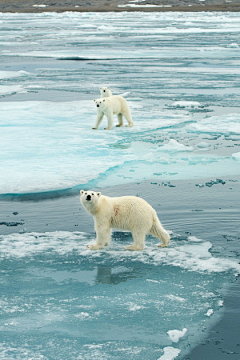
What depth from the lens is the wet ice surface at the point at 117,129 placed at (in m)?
7.70

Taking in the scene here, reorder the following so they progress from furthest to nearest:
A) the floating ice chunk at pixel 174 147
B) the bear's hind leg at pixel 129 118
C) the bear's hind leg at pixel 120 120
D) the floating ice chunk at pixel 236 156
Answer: the bear's hind leg at pixel 120 120 < the bear's hind leg at pixel 129 118 < the floating ice chunk at pixel 174 147 < the floating ice chunk at pixel 236 156

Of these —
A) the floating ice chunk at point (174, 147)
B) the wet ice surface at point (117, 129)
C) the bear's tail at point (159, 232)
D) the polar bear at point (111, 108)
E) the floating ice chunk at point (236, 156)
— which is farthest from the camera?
the polar bear at point (111, 108)

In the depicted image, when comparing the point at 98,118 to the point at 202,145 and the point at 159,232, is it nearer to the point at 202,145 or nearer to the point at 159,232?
the point at 202,145

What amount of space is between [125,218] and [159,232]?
1.11 ft

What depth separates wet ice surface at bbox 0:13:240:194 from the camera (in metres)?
7.70

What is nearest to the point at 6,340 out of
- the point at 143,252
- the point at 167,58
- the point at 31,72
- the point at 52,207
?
the point at 143,252

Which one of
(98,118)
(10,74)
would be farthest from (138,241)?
(10,74)

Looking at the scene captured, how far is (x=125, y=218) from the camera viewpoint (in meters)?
5.18

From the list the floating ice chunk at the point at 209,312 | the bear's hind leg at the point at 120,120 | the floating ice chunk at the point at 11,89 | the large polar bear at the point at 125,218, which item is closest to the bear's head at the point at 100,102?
the bear's hind leg at the point at 120,120

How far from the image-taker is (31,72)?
61.8 feet

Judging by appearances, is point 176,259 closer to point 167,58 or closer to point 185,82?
point 185,82

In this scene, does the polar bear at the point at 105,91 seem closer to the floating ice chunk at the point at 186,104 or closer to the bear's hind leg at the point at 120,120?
the bear's hind leg at the point at 120,120

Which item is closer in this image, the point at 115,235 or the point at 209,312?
the point at 209,312

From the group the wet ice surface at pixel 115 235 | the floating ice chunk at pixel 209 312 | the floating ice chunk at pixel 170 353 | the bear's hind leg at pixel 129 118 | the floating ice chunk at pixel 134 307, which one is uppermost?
the bear's hind leg at pixel 129 118
